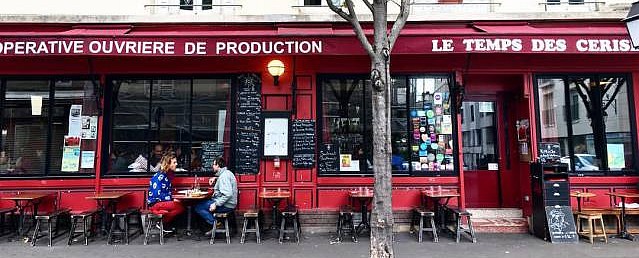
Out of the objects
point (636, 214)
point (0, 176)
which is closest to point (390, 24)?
point (636, 214)

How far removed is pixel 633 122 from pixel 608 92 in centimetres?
74

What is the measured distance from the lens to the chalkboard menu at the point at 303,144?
8320 mm

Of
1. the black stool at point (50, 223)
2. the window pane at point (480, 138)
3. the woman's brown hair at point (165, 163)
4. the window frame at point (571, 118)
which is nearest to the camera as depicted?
the black stool at point (50, 223)

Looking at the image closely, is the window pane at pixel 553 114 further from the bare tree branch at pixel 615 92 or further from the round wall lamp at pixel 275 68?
the round wall lamp at pixel 275 68

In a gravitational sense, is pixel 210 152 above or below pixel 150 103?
below

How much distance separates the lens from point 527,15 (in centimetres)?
841

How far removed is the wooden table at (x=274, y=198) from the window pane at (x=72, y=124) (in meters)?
3.54

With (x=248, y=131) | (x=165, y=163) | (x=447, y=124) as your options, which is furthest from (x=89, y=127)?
(x=447, y=124)

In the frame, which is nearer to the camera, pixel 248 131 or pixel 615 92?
pixel 248 131

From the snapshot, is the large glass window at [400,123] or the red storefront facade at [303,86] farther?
the large glass window at [400,123]

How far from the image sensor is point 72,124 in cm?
852

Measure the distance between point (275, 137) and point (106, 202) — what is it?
3378 mm

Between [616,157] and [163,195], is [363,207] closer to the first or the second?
[163,195]

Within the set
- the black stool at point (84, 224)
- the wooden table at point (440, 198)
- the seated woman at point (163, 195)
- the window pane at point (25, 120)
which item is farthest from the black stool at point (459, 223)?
the window pane at point (25, 120)
